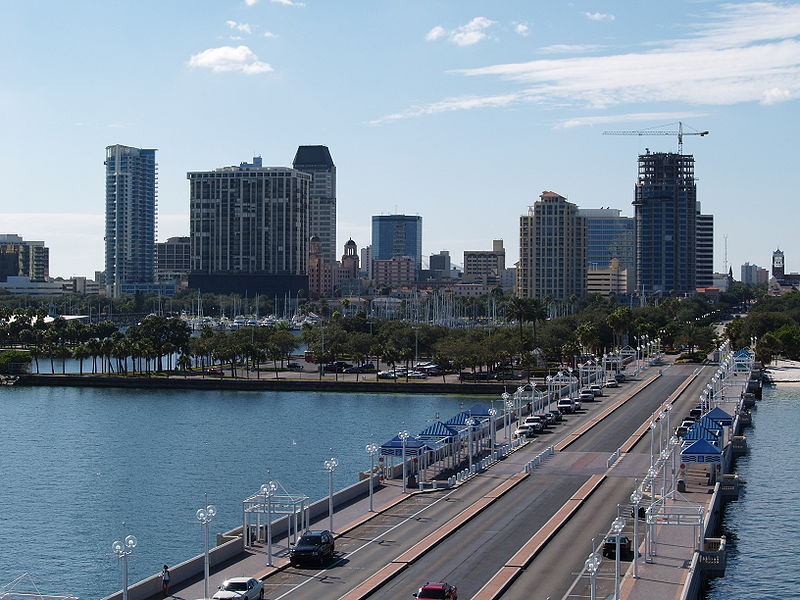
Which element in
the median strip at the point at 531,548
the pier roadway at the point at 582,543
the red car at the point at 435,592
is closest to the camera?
the red car at the point at 435,592

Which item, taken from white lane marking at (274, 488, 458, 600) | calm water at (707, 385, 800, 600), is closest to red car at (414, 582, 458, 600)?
white lane marking at (274, 488, 458, 600)

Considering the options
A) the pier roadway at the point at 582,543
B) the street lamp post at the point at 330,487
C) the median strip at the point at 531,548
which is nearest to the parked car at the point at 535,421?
the pier roadway at the point at 582,543

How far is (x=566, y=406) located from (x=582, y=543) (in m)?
53.7

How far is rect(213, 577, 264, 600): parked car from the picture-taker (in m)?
41.4

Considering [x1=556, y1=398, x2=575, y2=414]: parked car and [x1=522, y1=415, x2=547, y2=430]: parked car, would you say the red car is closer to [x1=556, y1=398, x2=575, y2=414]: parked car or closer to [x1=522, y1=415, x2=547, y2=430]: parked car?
[x1=522, y1=415, x2=547, y2=430]: parked car

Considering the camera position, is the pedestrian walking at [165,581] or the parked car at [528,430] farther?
the parked car at [528,430]

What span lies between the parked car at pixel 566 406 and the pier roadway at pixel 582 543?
861 inches

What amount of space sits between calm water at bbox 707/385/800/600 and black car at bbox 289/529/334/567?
17204 millimetres

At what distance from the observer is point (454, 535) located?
53562 millimetres

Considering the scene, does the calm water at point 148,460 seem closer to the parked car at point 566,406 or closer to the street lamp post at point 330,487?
the street lamp post at point 330,487

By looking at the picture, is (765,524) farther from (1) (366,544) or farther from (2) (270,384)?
(2) (270,384)

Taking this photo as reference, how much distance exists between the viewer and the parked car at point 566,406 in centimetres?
10525

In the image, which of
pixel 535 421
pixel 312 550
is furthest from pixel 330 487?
pixel 535 421

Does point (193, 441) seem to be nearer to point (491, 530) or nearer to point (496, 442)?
point (496, 442)
